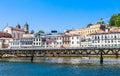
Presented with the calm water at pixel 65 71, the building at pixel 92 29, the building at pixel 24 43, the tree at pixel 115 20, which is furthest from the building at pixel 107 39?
the calm water at pixel 65 71

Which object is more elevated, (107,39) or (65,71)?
(107,39)

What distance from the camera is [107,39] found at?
134 m

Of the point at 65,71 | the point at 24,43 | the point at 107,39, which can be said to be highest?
the point at 107,39

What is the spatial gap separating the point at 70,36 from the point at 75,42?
507 cm

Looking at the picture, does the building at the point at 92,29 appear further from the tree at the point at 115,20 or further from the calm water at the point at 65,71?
the calm water at the point at 65,71

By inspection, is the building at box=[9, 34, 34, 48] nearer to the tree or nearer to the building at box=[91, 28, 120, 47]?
the building at box=[91, 28, 120, 47]

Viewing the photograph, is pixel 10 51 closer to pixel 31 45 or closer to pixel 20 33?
pixel 31 45

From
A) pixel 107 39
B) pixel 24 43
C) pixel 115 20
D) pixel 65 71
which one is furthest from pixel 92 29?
pixel 65 71

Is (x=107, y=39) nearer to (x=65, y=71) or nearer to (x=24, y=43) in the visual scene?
(x=24, y=43)

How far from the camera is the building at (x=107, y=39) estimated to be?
131m

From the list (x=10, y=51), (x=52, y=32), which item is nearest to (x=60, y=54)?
(x=10, y=51)

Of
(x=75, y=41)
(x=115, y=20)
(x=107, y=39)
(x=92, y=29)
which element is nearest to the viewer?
(x=107, y=39)

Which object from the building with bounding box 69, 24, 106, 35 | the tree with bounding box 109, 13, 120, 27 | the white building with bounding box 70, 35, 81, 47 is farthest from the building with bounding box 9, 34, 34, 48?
the tree with bounding box 109, 13, 120, 27

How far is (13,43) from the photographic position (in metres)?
166
